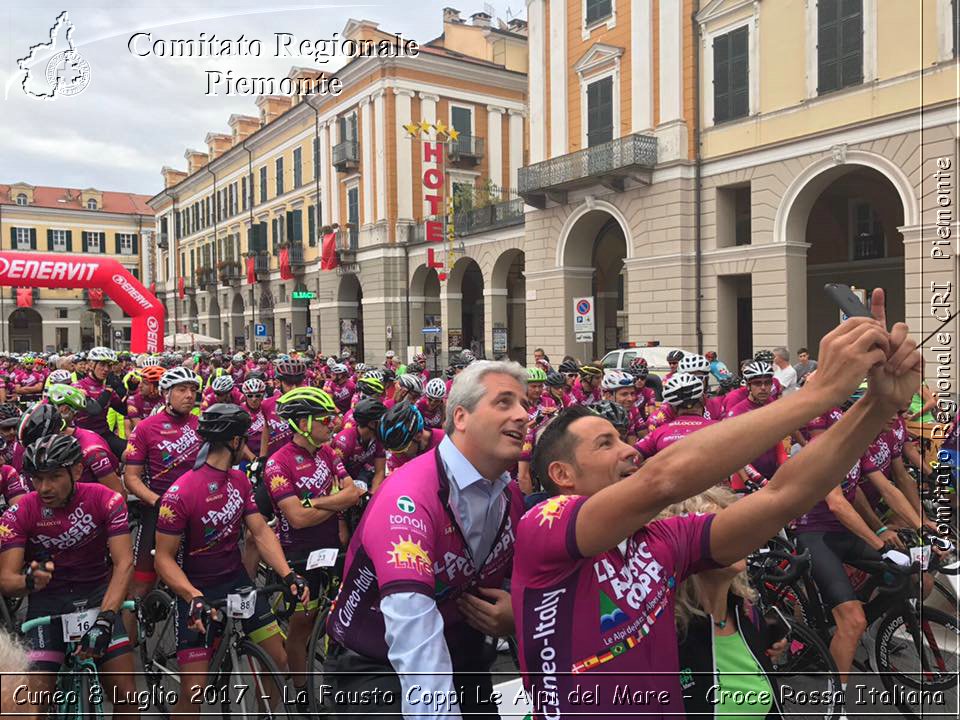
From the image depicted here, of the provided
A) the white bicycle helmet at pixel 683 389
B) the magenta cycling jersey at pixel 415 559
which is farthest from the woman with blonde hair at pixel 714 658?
the white bicycle helmet at pixel 683 389

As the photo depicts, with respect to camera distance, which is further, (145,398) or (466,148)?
(466,148)

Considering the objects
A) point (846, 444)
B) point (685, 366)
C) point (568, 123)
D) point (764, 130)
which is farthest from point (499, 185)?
point (846, 444)

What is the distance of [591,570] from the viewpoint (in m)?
1.99

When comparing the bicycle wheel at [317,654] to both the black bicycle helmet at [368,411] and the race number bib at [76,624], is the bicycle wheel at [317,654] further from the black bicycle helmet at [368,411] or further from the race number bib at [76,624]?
the black bicycle helmet at [368,411]

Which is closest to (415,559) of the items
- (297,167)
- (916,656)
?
(916,656)

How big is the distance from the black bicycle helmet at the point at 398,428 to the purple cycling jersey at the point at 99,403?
5215 millimetres

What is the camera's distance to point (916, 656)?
450 cm

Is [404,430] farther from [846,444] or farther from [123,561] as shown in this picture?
[846,444]

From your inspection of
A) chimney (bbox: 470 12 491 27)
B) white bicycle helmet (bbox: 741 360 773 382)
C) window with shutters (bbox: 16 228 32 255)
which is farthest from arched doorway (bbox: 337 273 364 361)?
window with shutters (bbox: 16 228 32 255)

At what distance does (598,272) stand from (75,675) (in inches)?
1169

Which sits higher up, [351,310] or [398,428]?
[351,310]

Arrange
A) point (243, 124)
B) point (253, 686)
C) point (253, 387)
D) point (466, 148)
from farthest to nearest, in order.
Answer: point (243, 124), point (466, 148), point (253, 387), point (253, 686)

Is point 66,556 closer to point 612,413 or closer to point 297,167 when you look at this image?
point 612,413

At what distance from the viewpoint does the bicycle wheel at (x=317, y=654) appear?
469cm
